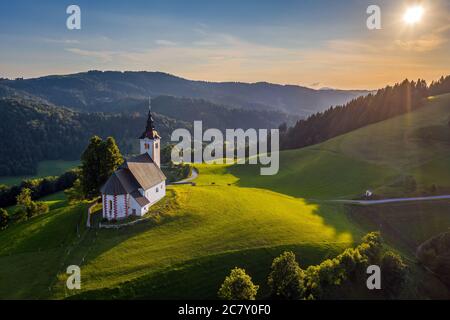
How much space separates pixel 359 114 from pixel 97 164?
3996 inches

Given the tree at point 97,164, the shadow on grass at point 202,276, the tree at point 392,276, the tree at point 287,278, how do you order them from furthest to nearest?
1. the tree at point 97,164
2. the tree at point 392,276
3. the tree at point 287,278
4. the shadow on grass at point 202,276

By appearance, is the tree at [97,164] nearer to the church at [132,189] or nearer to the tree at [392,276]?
the church at [132,189]

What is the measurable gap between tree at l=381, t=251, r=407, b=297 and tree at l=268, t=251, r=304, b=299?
452 inches

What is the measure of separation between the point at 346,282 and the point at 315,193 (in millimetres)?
37366

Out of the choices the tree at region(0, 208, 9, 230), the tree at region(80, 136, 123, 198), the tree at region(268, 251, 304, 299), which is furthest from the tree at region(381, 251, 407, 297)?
the tree at region(0, 208, 9, 230)

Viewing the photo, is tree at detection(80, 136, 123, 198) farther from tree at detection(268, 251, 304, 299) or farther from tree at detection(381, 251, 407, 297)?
tree at detection(381, 251, 407, 297)

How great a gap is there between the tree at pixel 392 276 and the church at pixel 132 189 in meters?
29.7

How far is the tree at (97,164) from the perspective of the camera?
56250 mm

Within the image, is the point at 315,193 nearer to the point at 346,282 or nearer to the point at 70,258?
the point at 346,282

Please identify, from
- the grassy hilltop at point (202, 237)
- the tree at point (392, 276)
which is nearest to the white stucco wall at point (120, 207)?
the grassy hilltop at point (202, 237)

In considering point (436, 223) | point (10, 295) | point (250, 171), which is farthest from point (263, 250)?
point (250, 171)

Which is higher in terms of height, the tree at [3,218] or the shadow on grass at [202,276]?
the shadow on grass at [202,276]

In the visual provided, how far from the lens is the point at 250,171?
98.4 meters

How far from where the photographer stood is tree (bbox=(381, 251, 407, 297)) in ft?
126
